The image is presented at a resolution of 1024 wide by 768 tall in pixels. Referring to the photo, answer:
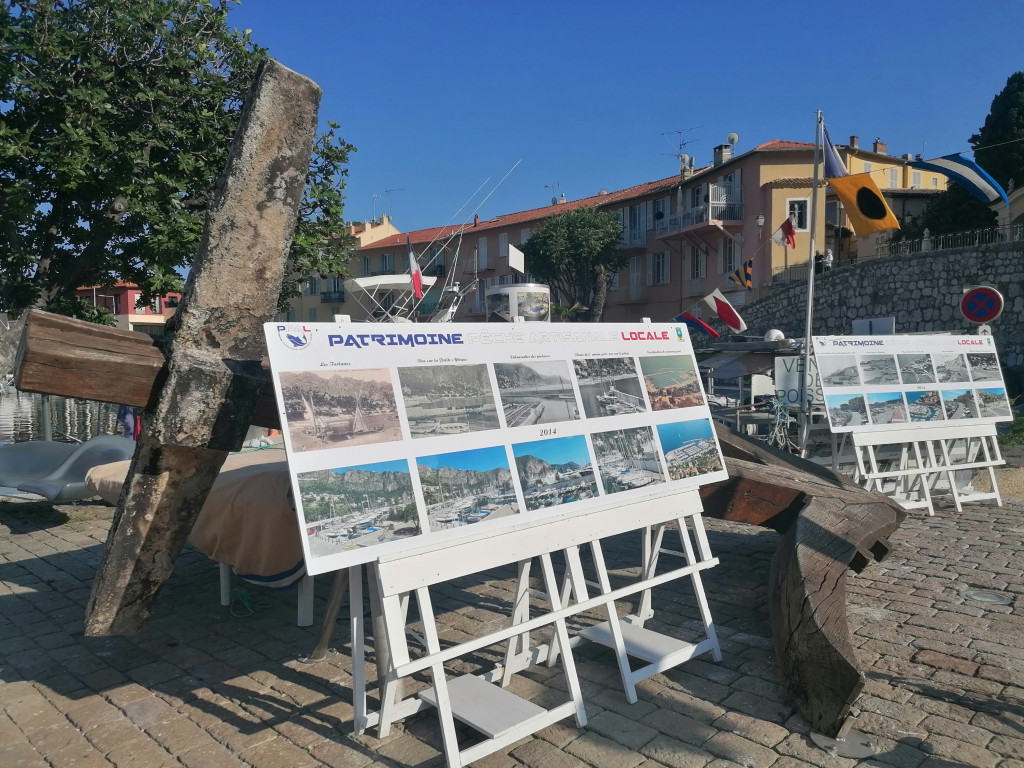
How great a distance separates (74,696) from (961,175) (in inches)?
427

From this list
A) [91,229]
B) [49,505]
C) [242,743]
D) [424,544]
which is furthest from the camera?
[91,229]

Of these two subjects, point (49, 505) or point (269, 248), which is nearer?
point (269, 248)

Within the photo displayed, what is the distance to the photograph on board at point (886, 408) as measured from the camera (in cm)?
801

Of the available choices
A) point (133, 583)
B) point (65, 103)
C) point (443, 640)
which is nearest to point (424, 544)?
point (133, 583)

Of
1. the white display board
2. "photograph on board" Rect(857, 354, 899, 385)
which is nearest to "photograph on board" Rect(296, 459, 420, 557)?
the white display board

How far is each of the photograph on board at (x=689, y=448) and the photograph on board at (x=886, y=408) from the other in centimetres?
428

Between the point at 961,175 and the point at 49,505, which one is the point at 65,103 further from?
the point at 961,175

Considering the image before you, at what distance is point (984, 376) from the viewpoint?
903cm

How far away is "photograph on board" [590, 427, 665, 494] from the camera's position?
3.89 meters

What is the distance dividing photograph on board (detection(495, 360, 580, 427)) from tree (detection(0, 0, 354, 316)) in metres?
7.24

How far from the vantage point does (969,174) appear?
381 inches

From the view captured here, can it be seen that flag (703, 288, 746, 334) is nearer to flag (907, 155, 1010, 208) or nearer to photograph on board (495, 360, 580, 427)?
flag (907, 155, 1010, 208)

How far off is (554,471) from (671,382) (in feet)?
3.89

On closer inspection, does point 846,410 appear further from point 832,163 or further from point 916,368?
point 832,163
